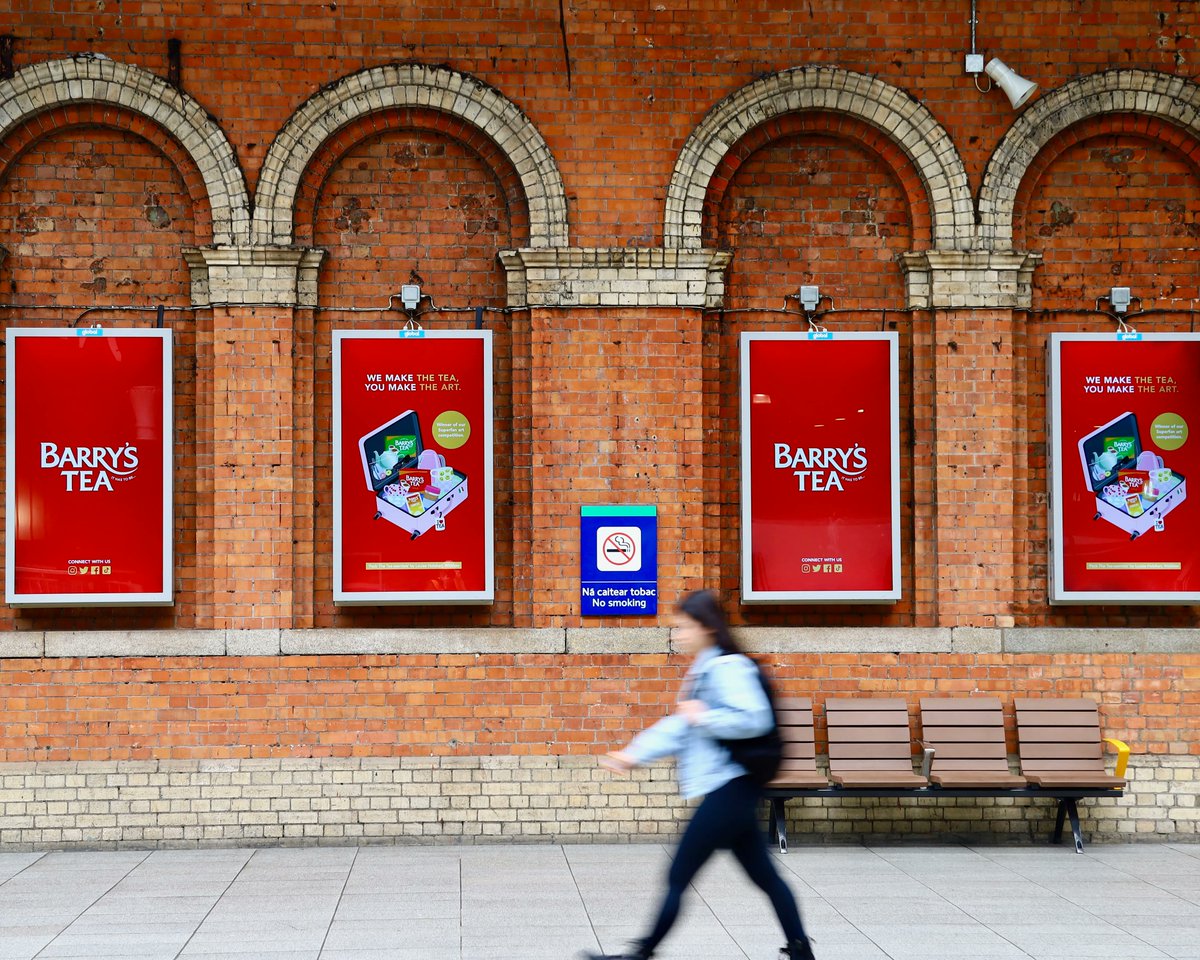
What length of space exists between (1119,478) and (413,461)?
535cm

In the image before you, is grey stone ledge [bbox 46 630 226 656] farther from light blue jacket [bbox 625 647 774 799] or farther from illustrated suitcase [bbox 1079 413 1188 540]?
illustrated suitcase [bbox 1079 413 1188 540]

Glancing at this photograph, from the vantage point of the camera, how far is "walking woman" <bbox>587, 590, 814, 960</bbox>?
245 inches

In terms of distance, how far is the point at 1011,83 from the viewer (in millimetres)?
10453

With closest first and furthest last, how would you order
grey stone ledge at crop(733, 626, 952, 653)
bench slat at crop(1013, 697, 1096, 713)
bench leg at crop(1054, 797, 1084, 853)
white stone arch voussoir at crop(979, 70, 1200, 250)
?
bench leg at crop(1054, 797, 1084, 853) → bench slat at crop(1013, 697, 1096, 713) → grey stone ledge at crop(733, 626, 952, 653) → white stone arch voussoir at crop(979, 70, 1200, 250)

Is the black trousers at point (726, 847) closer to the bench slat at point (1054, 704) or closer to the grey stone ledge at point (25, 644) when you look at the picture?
the bench slat at point (1054, 704)

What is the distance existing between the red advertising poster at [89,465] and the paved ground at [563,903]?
6.61 ft

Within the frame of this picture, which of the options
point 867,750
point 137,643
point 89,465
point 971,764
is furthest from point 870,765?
point 89,465

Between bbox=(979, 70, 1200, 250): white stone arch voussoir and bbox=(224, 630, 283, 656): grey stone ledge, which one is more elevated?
bbox=(979, 70, 1200, 250): white stone arch voussoir

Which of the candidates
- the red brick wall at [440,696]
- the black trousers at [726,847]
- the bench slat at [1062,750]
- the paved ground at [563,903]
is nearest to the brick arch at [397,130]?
the red brick wall at [440,696]

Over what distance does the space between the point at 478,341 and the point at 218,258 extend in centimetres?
200

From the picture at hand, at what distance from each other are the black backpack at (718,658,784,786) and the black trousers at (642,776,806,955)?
58 millimetres

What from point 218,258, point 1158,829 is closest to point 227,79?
point 218,258

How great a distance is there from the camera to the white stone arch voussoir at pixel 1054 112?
1059cm

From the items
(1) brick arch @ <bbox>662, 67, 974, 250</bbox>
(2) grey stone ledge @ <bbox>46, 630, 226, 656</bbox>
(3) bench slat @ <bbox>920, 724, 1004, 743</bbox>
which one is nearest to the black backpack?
(3) bench slat @ <bbox>920, 724, 1004, 743</bbox>
